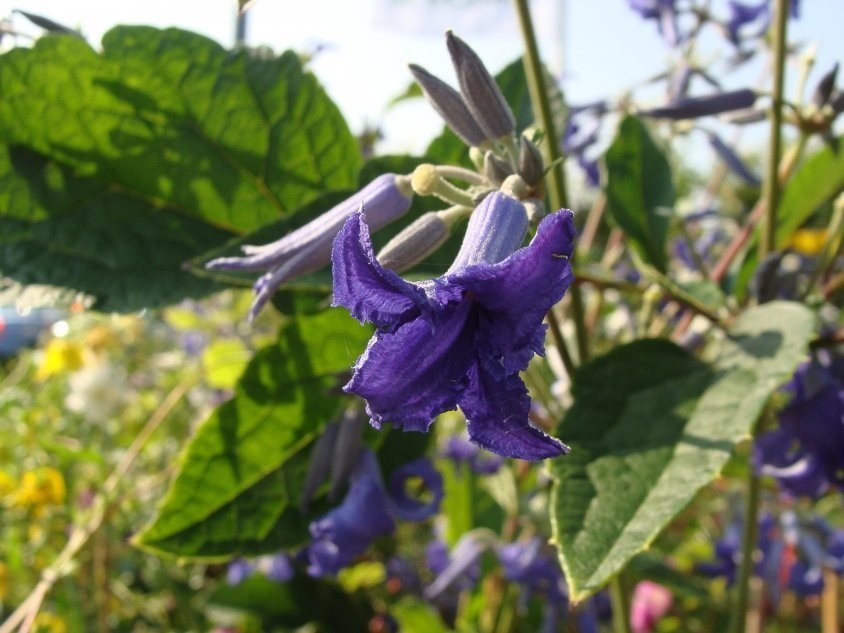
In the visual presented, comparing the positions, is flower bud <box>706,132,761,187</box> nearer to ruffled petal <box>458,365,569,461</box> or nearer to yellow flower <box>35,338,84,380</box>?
ruffled petal <box>458,365,569,461</box>

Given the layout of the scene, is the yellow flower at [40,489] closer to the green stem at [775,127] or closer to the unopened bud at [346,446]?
the unopened bud at [346,446]

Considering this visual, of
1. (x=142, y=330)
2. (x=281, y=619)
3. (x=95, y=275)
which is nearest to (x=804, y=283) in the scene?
(x=95, y=275)

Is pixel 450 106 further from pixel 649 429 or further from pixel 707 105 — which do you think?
pixel 707 105

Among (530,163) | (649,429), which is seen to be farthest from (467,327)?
(649,429)

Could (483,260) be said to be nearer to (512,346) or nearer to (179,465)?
(512,346)

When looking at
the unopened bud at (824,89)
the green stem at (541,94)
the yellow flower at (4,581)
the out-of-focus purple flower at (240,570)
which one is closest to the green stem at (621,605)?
the green stem at (541,94)

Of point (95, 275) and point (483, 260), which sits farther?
point (95, 275)
